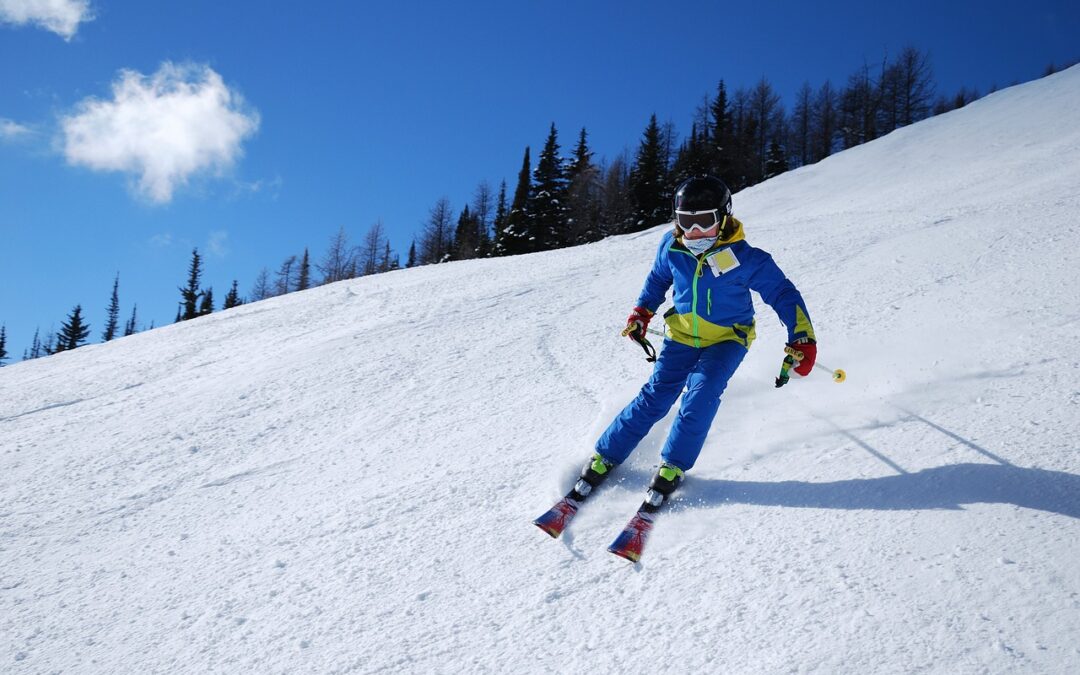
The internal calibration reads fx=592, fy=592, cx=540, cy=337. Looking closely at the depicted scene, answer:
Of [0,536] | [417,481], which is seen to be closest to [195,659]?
[417,481]

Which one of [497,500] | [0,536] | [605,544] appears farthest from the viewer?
[0,536]

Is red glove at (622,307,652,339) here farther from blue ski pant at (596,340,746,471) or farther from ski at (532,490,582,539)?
ski at (532,490,582,539)

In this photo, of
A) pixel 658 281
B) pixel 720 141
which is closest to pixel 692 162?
pixel 720 141

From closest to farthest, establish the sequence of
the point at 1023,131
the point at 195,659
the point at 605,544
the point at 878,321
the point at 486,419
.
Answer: the point at 195,659 < the point at 605,544 < the point at 486,419 < the point at 878,321 < the point at 1023,131

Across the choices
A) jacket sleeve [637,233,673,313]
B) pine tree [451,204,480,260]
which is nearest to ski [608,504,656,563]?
jacket sleeve [637,233,673,313]

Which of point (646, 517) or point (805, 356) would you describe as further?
point (805, 356)

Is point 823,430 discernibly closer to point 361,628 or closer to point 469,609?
point 469,609

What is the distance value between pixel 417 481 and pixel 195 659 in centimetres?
137

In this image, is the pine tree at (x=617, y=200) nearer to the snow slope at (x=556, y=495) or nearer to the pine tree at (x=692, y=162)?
the pine tree at (x=692, y=162)

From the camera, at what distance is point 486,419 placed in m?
4.23

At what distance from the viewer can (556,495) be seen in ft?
10.0

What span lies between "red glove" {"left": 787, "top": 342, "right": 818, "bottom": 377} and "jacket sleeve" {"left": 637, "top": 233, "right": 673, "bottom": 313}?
874 mm

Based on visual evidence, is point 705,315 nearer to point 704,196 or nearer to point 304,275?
point 704,196

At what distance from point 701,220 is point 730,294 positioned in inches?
17.5
